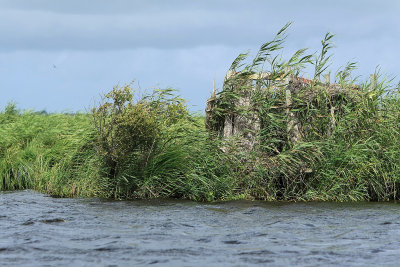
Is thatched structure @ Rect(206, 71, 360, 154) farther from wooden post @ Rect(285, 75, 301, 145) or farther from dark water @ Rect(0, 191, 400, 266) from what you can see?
dark water @ Rect(0, 191, 400, 266)

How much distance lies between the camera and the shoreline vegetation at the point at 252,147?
1202 centimetres

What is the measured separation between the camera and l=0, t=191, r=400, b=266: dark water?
672 centimetres

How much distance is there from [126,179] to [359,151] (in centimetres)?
526

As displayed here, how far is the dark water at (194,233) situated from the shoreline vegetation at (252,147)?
0.58m

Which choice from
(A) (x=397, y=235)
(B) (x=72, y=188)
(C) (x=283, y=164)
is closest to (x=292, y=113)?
(C) (x=283, y=164)

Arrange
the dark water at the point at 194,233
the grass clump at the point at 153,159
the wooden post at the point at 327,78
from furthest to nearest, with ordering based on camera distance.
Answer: the wooden post at the point at 327,78 < the grass clump at the point at 153,159 < the dark water at the point at 194,233

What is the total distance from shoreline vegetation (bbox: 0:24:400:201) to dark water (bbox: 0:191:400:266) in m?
0.58

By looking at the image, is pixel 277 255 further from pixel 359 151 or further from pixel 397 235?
pixel 359 151

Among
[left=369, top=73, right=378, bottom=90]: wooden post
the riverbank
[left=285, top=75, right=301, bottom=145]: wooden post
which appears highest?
[left=369, top=73, right=378, bottom=90]: wooden post

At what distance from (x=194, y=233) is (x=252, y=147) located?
4.34m

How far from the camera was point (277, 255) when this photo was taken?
6941mm

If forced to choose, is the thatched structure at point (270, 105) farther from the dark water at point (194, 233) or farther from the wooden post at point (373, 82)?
the dark water at point (194, 233)

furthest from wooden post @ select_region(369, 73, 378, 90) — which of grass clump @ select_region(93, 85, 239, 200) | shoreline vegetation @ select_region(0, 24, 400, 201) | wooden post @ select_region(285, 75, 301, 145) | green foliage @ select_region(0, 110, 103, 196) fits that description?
green foliage @ select_region(0, 110, 103, 196)

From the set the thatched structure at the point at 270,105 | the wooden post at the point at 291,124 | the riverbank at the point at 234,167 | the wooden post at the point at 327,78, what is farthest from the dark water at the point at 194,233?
the wooden post at the point at 327,78
